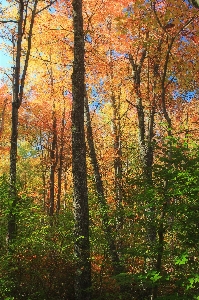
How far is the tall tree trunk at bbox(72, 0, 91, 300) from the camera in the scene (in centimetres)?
664

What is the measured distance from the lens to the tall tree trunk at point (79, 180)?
664 cm

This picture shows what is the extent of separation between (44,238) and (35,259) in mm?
504

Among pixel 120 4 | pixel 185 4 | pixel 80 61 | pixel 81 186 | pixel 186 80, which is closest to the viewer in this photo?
pixel 81 186

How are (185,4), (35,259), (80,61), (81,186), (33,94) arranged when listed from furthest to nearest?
(33,94) < (185,4) < (80,61) < (81,186) < (35,259)

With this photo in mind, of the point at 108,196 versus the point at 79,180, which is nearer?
the point at 79,180

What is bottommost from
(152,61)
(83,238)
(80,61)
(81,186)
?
(83,238)

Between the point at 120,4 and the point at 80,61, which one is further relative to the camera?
the point at 120,4

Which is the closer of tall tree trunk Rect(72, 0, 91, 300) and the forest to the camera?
the forest

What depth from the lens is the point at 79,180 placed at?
7043 mm

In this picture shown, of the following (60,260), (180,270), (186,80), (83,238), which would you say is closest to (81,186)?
→ (83,238)

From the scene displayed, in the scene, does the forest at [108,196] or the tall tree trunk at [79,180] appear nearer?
the forest at [108,196]

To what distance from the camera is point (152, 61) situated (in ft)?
→ 38.0

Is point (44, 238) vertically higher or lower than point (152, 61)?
lower

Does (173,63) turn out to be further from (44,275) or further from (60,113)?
(60,113)
